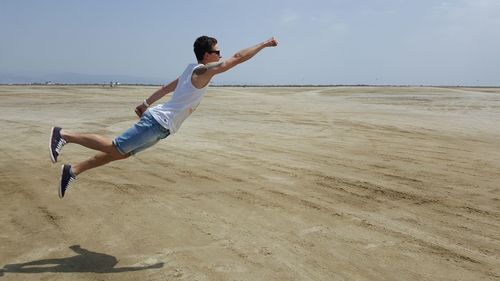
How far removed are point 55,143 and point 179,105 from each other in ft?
4.97

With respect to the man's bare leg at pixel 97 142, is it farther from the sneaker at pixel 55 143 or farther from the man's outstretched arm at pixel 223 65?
the man's outstretched arm at pixel 223 65

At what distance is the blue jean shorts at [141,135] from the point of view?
4.58 m

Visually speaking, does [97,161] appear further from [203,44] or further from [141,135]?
[203,44]

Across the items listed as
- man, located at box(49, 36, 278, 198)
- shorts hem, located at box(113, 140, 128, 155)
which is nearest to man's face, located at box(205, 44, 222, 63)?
man, located at box(49, 36, 278, 198)

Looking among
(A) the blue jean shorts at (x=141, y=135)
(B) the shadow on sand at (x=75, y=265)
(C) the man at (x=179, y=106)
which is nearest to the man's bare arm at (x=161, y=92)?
(C) the man at (x=179, y=106)

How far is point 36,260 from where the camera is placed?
4074 mm

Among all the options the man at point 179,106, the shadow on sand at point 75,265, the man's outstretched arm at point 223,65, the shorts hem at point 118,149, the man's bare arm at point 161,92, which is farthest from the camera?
the man's bare arm at point 161,92

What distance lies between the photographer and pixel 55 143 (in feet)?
16.2

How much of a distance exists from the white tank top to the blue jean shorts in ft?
0.23

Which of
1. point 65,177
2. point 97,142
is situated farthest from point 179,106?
point 65,177

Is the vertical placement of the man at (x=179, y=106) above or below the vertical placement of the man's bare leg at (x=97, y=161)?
above

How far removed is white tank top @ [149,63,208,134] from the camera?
4.58m

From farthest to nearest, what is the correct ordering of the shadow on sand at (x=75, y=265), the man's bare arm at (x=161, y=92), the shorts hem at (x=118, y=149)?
the man's bare arm at (x=161, y=92) < the shorts hem at (x=118, y=149) < the shadow on sand at (x=75, y=265)

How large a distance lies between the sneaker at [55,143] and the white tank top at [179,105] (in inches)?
46.2
